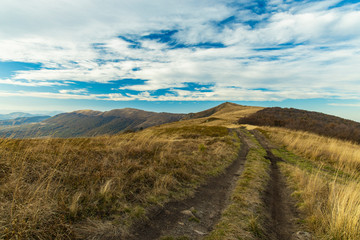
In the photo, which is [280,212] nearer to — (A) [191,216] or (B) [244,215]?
(B) [244,215]

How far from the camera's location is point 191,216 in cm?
542

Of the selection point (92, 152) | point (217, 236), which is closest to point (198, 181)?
point (217, 236)

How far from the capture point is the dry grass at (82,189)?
3.59m

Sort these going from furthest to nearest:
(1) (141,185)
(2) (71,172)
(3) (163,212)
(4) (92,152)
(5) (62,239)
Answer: (4) (92,152)
(1) (141,185)
(2) (71,172)
(3) (163,212)
(5) (62,239)

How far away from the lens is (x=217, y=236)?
4.48 m

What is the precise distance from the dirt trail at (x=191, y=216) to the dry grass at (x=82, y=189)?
0.44 metres

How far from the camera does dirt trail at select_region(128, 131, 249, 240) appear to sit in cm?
450

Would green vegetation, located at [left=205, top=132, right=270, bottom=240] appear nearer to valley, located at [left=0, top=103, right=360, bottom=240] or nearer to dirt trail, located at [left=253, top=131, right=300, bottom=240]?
valley, located at [left=0, top=103, right=360, bottom=240]

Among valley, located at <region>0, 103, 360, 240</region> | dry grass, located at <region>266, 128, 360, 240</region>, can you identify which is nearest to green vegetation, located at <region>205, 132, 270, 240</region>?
valley, located at <region>0, 103, 360, 240</region>

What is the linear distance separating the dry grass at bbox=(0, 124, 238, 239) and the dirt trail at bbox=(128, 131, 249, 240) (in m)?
0.44

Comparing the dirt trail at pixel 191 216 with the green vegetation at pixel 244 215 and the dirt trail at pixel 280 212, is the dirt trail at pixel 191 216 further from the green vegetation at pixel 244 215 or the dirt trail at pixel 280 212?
the dirt trail at pixel 280 212

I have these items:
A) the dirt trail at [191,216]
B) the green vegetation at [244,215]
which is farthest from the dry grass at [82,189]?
the green vegetation at [244,215]

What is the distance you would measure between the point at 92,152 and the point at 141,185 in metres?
4.13

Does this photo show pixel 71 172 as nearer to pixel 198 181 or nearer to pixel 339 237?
pixel 198 181
